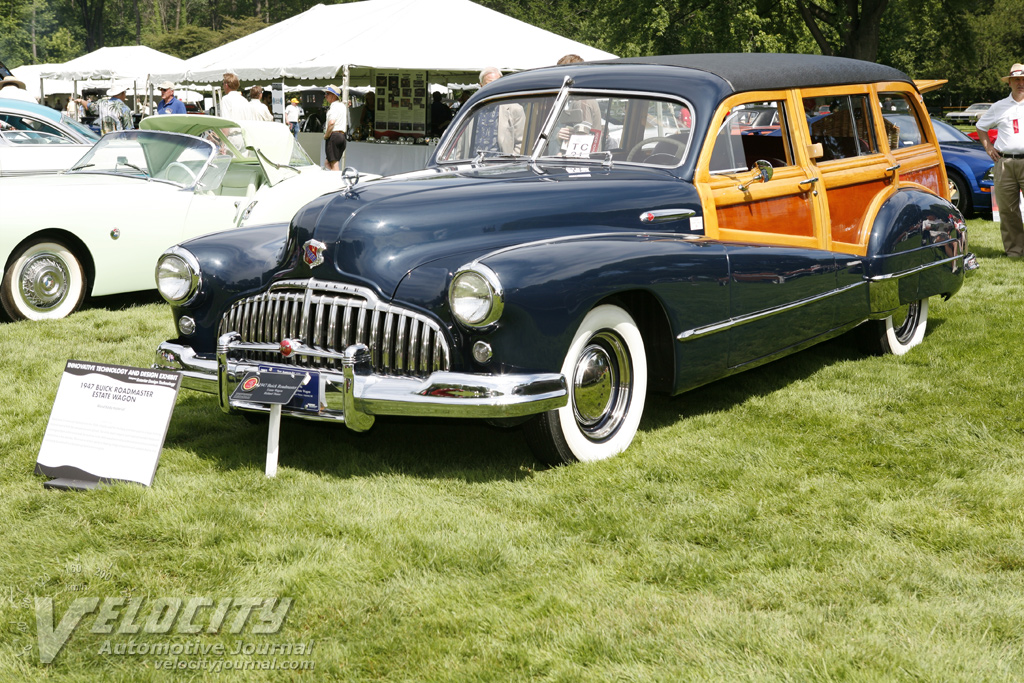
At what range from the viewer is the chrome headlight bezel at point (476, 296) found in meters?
3.72

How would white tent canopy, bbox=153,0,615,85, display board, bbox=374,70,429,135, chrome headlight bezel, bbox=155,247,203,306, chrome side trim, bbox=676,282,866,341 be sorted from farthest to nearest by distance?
display board, bbox=374,70,429,135
white tent canopy, bbox=153,0,615,85
chrome headlight bezel, bbox=155,247,203,306
chrome side trim, bbox=676,282,866,341

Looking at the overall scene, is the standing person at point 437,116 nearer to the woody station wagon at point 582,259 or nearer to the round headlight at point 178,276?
the woody station wagon at point 582,259

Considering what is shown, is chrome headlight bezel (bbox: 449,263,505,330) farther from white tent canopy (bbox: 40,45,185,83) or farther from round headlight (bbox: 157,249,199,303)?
white tent canopy (bbox: 40,45,185,83)

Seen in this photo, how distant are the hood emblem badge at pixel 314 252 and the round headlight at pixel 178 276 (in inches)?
30.3

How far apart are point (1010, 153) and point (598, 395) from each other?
727 centimetres

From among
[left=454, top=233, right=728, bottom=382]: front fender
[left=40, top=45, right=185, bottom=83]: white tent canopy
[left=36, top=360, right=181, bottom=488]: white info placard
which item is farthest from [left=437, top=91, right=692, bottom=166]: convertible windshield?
[left=40, top=45, right=185, bottom=83]: white tent canopy

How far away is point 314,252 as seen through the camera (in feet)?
13.4

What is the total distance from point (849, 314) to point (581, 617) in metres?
3.33

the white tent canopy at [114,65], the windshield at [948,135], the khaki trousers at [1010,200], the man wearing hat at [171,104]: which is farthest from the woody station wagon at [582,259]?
the white tent canopy at [114,65]

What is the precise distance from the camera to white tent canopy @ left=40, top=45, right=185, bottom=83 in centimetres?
2638

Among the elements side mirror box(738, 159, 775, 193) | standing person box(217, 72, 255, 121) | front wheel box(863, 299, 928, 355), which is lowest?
front wheel box(863, 299, 928, 355)

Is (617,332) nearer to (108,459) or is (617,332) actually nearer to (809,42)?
(108,459)

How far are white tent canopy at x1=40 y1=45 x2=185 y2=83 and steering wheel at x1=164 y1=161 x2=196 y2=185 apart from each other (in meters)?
18.1

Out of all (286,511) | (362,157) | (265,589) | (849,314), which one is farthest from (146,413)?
(362,157)
